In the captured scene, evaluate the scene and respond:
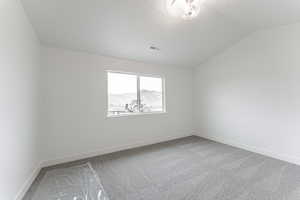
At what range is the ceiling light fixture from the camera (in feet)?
5.89

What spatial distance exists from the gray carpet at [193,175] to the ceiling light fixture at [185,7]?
243 cm

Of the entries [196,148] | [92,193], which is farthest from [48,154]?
[196,148]

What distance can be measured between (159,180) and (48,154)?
209 centimetres

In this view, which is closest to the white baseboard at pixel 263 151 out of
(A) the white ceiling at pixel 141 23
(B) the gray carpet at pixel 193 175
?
(B) the gray carpet at pixel 193 175

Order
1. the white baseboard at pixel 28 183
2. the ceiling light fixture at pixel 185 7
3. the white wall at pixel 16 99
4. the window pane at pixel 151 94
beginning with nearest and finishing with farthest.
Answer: the white wall at pixel 16 99
the white baseboard at pixel 28 183
the ceiling light fixture at pixel 185 7
the window pane at pixel 151 94

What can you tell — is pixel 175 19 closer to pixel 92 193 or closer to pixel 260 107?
pixel 260 107

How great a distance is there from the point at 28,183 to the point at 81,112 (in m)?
1.31

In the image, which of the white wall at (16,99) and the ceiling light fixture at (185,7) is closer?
the white wall at (16,99)

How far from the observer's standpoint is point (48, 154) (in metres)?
2.49

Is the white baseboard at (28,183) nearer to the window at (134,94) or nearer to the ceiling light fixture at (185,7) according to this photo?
the window at (134,94)

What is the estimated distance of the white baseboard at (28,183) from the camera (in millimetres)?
1672

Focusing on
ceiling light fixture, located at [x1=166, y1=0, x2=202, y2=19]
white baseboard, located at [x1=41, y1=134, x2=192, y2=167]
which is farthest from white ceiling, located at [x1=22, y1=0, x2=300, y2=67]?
white baseboard, located at [x1=41, y1=134, x2=192, y2=167]

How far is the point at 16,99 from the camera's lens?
1.63 metres

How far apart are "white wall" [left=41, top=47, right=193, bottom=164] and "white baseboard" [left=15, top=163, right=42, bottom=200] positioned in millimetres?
273
